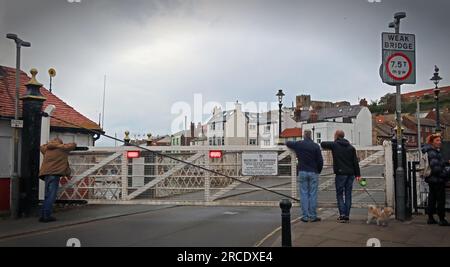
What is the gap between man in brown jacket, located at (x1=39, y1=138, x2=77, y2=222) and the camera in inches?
226

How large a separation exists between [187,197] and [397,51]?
4.04 m

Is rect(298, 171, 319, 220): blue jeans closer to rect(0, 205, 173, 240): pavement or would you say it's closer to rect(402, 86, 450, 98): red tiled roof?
rect(402, 86, 450, 98): red tiled roof

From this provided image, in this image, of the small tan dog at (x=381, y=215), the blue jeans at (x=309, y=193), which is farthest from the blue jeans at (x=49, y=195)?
the small tan dog at (x=381, y=215)

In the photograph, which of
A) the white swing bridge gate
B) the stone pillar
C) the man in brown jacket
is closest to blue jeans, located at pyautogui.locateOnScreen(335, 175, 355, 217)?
the white swing bridge gate

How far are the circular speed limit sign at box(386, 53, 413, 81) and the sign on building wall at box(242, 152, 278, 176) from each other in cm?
211

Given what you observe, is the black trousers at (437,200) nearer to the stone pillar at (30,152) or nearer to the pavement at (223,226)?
the pavement at (223,226)

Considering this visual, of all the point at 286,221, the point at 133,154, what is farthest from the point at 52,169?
the point at 286,221

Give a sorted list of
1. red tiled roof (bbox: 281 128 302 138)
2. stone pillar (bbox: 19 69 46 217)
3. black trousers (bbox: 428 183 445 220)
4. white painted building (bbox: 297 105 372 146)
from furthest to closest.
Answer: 1. stone pillar (bbox: 19 69 46 217)
2. red tiled roof (bbox: 281 128 302 138)
3. black trousers (bbox: 428 183 445 220)
4. white painted building (bbox: 297 105 372 146)

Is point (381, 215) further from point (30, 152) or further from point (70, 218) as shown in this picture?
point (30, 152)

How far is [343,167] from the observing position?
519cm

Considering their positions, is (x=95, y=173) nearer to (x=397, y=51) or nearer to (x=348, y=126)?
(x=348, y=126)

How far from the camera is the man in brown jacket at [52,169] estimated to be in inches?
226

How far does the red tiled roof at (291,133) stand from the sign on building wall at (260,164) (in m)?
0.41

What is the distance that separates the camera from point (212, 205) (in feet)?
20.9
